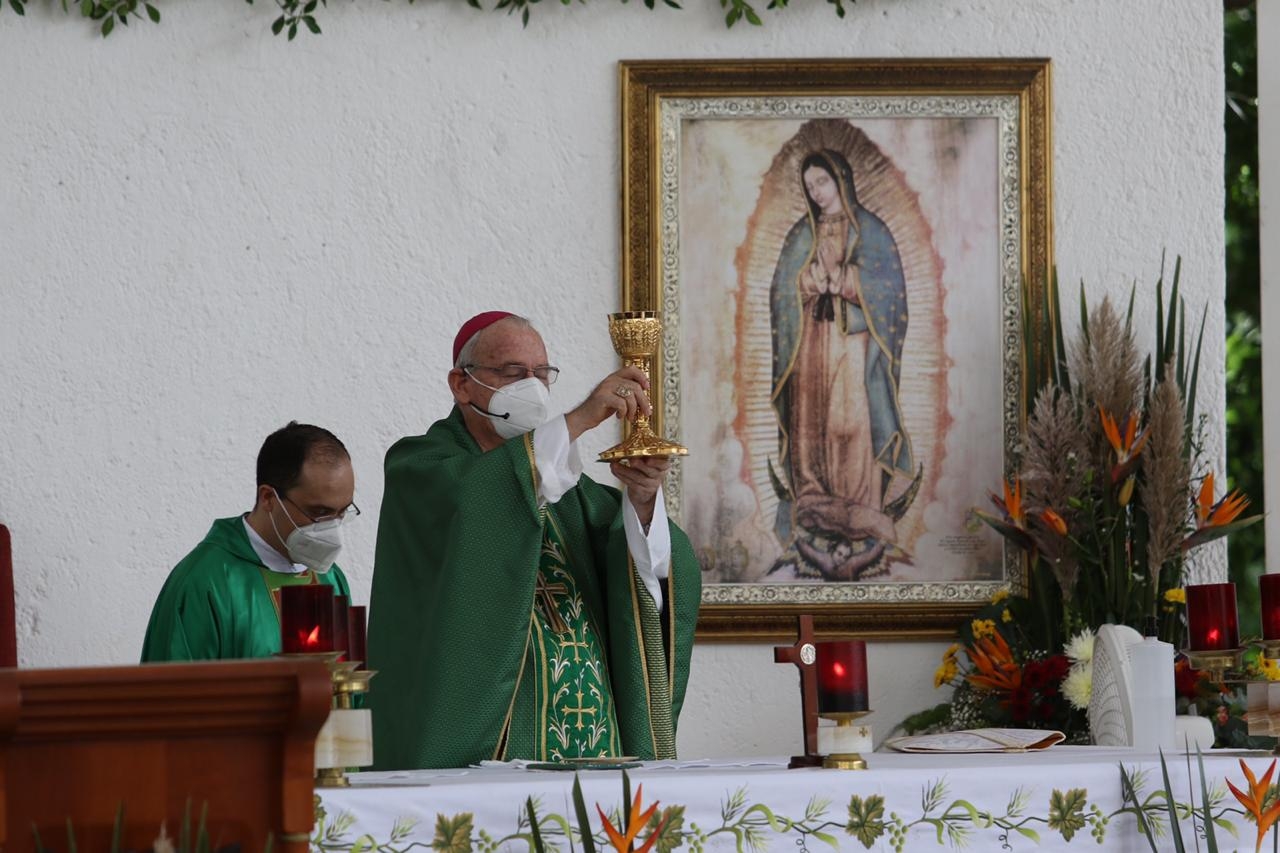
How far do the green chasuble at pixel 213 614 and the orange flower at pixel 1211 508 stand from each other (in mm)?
2480

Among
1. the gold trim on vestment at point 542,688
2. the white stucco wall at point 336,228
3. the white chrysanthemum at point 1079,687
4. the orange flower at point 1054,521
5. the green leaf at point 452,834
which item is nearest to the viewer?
the green leaf at point 452,834

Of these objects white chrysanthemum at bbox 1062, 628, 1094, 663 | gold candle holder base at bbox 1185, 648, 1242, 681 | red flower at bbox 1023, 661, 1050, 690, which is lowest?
red flower at bbox 1023, 661, 1050, 690

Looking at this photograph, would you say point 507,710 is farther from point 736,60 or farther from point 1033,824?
point 736,60

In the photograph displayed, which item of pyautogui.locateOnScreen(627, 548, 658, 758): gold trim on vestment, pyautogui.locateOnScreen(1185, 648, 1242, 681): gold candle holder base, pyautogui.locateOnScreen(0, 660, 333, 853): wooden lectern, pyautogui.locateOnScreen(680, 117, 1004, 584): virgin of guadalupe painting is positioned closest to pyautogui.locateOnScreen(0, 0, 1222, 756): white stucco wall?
pyautogui.locateOnScreen(680, 117, 1004, 584): virgin of guadalupe painting

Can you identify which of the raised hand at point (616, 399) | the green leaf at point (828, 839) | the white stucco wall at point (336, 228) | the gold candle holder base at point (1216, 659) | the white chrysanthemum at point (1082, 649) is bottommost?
the green leaf at point (828, 839)

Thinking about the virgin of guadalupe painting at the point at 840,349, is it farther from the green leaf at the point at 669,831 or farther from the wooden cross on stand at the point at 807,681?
the green leaf at the point at 669,831

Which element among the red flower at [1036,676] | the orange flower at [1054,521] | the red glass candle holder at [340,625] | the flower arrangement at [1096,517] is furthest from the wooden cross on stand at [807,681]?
the orange flower at [1054,521]

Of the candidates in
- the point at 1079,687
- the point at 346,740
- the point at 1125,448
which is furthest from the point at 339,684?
the point at 1125,448

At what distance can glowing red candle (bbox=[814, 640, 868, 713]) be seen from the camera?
9.62 ft

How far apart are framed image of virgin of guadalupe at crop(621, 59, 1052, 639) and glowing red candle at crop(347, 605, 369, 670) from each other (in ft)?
7.60

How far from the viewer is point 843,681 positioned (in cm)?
294

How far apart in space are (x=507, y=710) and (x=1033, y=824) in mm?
1183

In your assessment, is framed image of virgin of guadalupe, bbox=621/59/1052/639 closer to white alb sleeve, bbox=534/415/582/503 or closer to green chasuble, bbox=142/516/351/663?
green chasuble, bbox=142/516/351/663

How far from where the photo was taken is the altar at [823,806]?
2.62 metres
